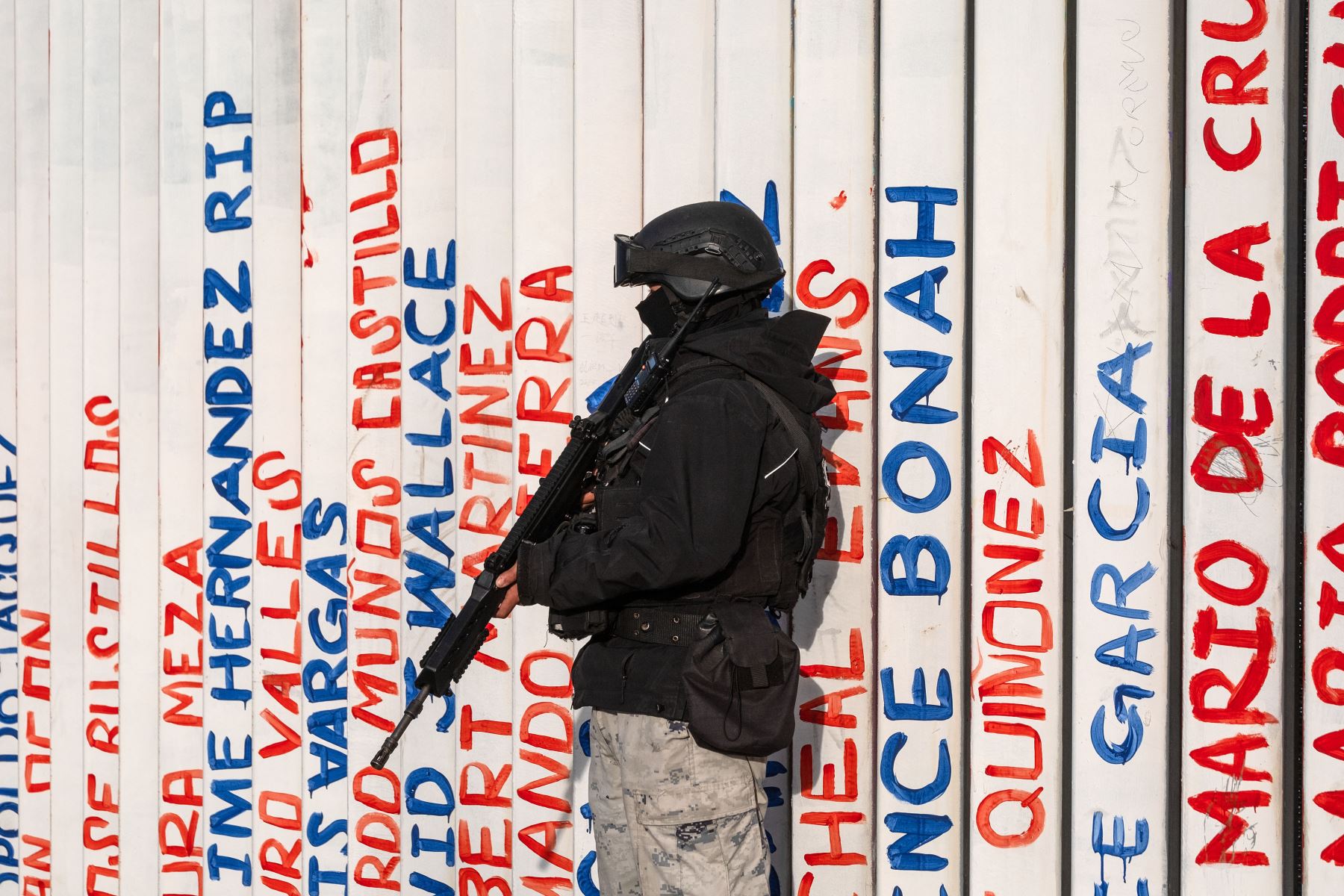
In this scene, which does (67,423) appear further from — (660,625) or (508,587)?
(660,625)

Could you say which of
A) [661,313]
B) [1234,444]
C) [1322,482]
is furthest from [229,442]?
[1322,482]

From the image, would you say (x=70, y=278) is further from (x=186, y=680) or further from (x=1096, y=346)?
(x=1096, y=346)

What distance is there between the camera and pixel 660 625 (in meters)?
2.24

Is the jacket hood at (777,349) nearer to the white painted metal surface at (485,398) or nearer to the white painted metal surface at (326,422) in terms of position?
the white painted metal surface at (485,398)

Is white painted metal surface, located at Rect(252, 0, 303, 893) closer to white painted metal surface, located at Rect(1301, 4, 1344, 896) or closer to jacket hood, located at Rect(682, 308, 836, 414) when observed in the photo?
jacket hood, located at Rect(682, 308, 836, 414)

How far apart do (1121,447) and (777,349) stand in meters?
0.96

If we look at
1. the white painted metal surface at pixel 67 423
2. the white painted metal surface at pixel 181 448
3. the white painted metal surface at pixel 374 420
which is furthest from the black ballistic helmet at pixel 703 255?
the white painted metal surface at pixel 67 423

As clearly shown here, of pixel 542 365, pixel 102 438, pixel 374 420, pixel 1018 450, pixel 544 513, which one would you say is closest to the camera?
pixel 544 513

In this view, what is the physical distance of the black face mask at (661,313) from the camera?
2.38 metres

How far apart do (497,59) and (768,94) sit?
0.72m

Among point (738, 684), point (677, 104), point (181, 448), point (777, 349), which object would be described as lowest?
point (738, 684)

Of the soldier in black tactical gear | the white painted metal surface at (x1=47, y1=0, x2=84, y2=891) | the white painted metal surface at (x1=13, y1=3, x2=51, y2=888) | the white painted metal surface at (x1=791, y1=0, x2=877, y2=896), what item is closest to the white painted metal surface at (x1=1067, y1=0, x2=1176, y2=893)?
the white painted metal surface at (x1=791, y1=0, x2=877, y2=896)

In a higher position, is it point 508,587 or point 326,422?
point 326,422

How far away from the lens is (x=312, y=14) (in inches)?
125
